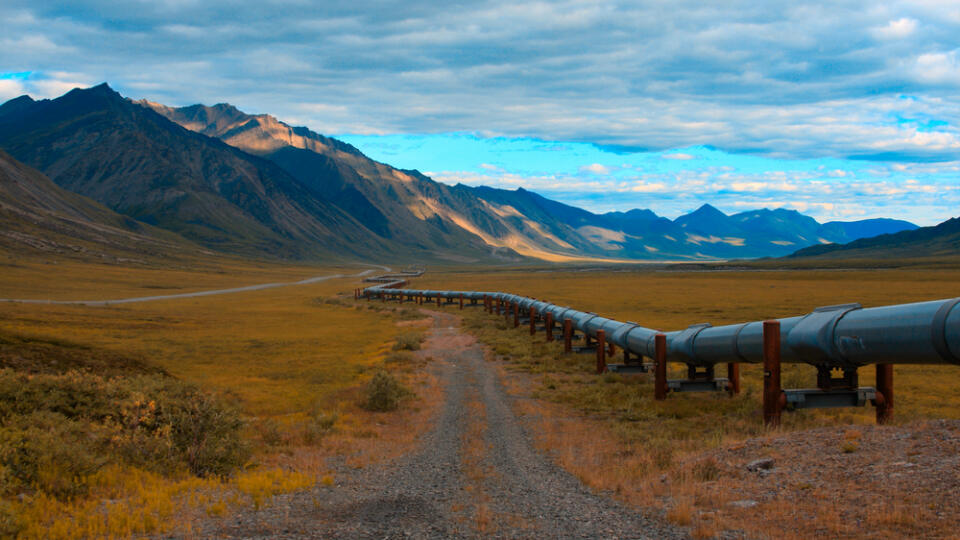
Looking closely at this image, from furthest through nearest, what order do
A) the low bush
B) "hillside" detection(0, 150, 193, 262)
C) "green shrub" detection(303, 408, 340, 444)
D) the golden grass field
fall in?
"hillside" detection(0, 150, 193, 262) → "green shrub" detection(303, 408, 340, 444) → the low bush → the golden grass field

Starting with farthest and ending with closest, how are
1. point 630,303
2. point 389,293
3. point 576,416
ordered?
1. point 389,293
2. point 630,303
3. point 576,416

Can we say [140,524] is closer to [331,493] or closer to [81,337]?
[331,493]

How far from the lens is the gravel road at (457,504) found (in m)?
7.74

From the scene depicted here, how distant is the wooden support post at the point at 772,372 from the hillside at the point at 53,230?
15179 cm

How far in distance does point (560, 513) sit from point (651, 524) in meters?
1.15

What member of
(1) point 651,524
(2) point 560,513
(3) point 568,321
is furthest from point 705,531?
(3) point 568,321

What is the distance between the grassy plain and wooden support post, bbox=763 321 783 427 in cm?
713

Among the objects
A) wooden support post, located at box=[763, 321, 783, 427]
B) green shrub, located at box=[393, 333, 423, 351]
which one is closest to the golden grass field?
wooden support post, located at box=[763, 321, 783, 427]

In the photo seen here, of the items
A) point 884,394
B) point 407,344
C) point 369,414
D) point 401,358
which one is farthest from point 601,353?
point 407,344

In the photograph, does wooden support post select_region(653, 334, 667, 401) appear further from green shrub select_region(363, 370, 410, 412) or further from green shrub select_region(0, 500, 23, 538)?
green shrub select_region(0, 500, 23, 538)

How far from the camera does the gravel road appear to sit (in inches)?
305

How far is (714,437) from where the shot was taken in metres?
12.2

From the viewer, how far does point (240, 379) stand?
23688 millimetres

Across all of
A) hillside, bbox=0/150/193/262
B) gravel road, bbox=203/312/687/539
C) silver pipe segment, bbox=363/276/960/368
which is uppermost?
hillside, bbox=0/150/193/262
